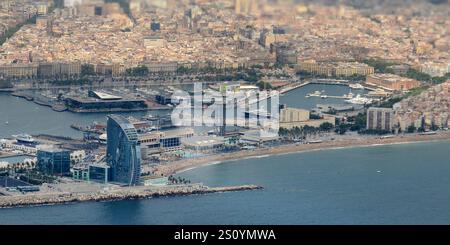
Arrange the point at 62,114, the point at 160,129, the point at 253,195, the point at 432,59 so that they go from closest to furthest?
the point at 253,195 → the point at 160,129 → the point at 62,114 → the point at 432,59

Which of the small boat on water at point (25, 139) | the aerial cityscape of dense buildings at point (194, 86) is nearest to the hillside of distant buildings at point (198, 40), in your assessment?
the aerial cityscape of dense buildings at point (194, 86)

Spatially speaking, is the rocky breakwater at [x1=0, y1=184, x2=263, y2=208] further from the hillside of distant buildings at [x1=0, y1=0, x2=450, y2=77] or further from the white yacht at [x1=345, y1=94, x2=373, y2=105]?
the hillside of distant buildings at [x1=0, y1=0, x2=450, y2=77]

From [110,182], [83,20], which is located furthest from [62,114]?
[83,20]

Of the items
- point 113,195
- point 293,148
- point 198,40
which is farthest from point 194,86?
point 113,195

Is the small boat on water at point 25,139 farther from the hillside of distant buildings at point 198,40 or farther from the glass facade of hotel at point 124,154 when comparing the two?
the hillside of distant buildings at point 198,40

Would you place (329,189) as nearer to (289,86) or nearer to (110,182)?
(110,182)
